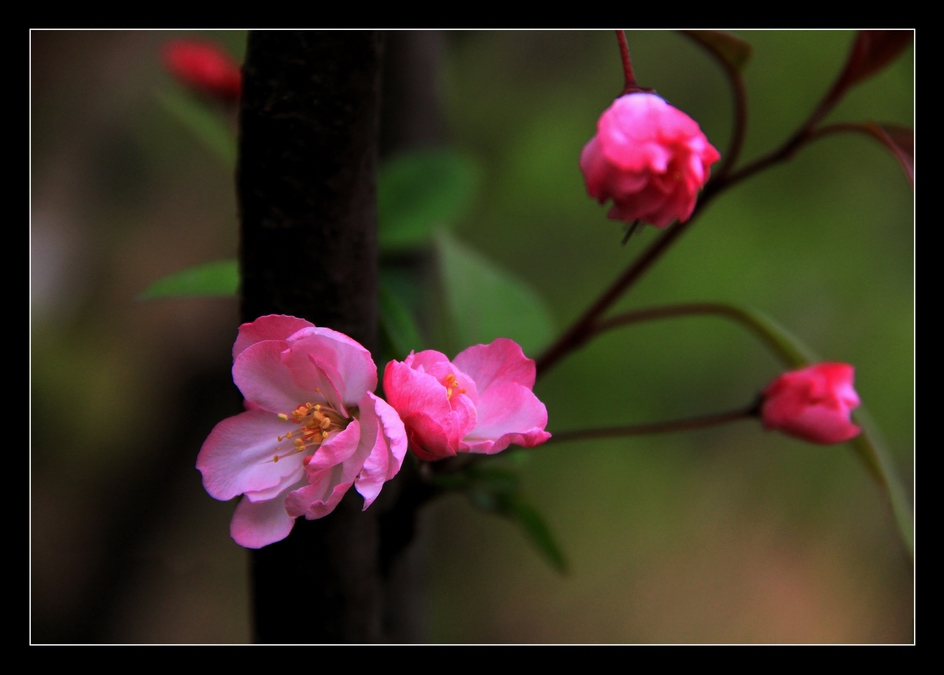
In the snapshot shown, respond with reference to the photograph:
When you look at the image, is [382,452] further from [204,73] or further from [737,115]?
→ [204,73]

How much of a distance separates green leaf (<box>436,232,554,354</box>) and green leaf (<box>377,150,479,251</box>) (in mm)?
54

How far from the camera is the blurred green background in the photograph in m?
1.30

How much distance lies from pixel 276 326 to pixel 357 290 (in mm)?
85

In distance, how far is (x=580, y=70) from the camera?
1.39 metres

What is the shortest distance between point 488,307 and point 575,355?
618 mm

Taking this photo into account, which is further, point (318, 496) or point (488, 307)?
point (488, 307)

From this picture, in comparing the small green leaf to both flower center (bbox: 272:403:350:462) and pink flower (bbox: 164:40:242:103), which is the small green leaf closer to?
flower center (bbox: 272:403:350:462)

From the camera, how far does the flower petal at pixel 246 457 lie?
375mm

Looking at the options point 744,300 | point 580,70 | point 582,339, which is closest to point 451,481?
point 582,339

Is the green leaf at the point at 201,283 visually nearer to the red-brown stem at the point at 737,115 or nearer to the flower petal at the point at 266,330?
the flower petal at the point at 266,330

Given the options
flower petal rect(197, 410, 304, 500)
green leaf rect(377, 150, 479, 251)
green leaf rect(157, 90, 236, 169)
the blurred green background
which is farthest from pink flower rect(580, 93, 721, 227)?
the blurred green background

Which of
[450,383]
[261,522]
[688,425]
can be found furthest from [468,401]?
[688,425]

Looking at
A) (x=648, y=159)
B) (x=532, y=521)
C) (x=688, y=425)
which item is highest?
(x=648, y=159)

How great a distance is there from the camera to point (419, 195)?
2.65 ft
